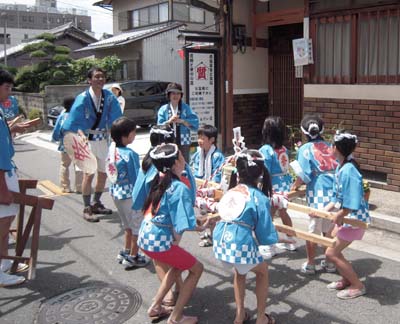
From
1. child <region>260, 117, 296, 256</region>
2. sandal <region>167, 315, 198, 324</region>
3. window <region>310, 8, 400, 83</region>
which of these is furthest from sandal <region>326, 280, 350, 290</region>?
window <region>310, 8, 400, 83</region>

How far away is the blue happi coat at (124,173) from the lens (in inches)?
185

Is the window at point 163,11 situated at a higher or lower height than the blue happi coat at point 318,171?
higher

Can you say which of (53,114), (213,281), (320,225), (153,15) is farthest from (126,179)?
(153,15)

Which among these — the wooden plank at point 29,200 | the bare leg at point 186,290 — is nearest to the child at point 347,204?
the bare leg at point 186,290

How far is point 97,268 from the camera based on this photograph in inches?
181

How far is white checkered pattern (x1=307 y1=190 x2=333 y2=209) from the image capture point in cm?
412

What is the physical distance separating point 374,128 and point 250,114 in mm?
3243

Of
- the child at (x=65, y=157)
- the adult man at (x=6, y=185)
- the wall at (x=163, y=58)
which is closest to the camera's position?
the adult man at (x=6, y=185)

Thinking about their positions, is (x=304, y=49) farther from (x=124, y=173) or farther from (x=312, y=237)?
(x=312, y=237)

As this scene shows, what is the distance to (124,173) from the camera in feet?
15.5

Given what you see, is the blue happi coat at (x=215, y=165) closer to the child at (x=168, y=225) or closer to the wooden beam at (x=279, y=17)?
the child at (x=168, y=225)

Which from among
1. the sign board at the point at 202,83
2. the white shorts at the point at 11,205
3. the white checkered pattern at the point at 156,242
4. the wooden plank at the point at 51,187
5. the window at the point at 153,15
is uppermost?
the window at the point at 153,15

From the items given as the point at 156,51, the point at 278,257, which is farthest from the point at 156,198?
the point at 156,51

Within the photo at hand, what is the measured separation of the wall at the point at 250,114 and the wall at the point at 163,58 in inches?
437
